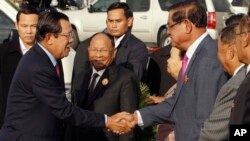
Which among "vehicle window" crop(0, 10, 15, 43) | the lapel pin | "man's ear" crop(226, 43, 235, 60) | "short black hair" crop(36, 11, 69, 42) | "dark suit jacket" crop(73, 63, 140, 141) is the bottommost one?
"dark suit jacket" crop(73, 63, 140, 141)

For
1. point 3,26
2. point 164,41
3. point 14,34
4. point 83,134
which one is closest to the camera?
point 83,134

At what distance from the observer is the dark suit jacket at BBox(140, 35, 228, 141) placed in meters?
5.29

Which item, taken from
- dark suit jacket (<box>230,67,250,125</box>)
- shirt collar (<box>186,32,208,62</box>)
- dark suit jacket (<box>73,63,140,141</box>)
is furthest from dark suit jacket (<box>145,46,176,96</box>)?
dark suit jacket (<box>230,67,250,125</box>)

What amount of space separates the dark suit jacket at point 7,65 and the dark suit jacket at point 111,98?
0.74 metres

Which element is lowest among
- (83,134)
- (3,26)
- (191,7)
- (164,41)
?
(164,41)

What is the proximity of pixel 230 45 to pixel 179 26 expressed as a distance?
0.59m

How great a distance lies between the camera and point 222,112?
4.80 metres

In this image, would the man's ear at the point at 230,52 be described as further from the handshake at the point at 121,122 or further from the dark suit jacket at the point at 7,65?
the dark suit jacket at the point at 7,65

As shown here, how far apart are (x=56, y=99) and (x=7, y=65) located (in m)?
1.46

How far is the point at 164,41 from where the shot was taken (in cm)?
2034

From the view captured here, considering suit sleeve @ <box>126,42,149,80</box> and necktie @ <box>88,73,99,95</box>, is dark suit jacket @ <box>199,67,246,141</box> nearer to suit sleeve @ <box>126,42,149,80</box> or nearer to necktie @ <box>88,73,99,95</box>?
necktie @ <box>88,73,99,95</box>

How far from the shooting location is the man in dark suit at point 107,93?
637 cm

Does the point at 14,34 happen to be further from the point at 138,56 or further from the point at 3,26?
the point at 3,26

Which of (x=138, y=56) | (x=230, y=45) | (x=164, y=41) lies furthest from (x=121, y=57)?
(x=164, y=41)
